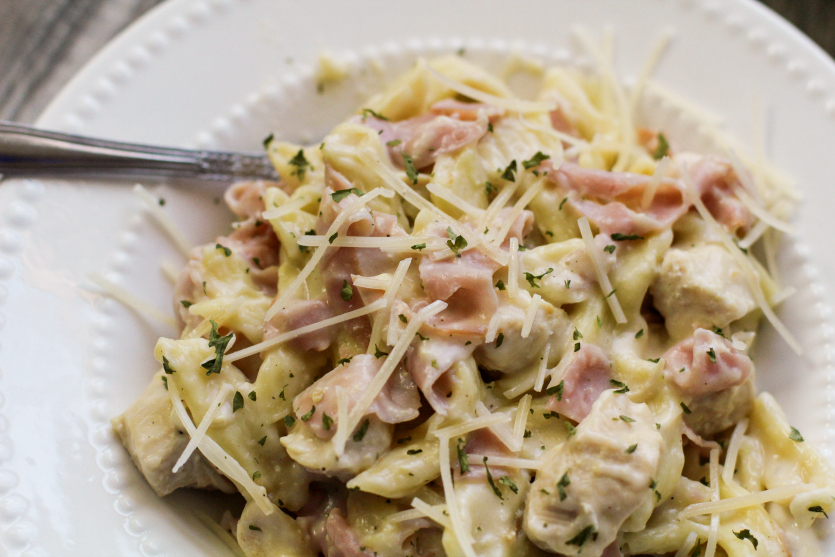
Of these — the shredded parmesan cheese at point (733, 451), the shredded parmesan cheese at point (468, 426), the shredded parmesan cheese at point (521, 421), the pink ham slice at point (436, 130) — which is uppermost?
the pink ham slice at point (436, 130)

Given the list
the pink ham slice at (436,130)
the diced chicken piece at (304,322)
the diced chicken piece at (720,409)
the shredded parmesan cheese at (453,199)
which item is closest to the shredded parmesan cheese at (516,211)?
the shredded parmesan cheese at (453,199)

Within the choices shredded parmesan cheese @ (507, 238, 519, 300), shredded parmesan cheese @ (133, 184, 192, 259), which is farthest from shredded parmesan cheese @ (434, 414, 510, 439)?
shredded parmesan cheese @ (133, 184, 192, 259)

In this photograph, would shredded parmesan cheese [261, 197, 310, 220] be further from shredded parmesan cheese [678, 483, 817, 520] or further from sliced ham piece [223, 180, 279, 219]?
shredded parmesan cheese [678, 483, 817, 520]

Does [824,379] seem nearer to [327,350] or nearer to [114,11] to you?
[327,350]

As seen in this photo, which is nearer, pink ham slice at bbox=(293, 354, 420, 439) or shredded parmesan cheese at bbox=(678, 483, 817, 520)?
pink ham slice at bbox=(293, 354, 420, 439)

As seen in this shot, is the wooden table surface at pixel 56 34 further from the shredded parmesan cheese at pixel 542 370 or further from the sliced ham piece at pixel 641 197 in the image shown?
the shredded parmesan cheese at pixel 542 370

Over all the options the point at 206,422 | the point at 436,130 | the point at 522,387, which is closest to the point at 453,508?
the point at 522,387

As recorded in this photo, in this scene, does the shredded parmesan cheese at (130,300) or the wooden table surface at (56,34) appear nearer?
the shredded parmesan cheese at (130,300)
